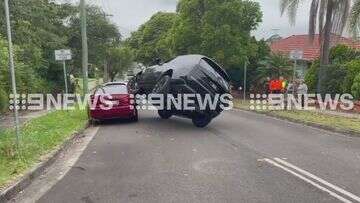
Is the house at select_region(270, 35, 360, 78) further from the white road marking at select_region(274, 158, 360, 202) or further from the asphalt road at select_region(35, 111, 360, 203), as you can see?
the white road marking at select_region(274, 158, 360, 202)

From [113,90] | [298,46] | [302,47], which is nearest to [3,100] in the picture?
[113,90]

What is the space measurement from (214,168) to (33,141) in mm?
5223

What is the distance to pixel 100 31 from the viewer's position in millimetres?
46125

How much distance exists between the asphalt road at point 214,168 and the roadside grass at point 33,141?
0.81m

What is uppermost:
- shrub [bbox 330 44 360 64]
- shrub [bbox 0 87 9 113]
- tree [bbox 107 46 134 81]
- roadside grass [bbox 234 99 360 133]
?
tree [bbox 107 46 134 81]

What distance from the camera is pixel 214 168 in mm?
11180

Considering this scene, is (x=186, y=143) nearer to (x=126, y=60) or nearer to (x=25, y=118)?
(x=25, y=118)

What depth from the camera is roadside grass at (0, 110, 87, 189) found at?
34.6ft

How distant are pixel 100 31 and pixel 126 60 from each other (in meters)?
41.0

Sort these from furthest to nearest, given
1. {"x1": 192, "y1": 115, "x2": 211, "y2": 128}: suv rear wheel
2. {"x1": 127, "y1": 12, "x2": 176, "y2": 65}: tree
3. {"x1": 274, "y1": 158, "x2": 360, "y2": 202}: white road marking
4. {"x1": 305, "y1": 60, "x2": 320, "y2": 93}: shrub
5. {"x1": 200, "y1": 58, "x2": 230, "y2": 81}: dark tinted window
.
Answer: {"x1": 127, "y1": 12, "x2": 176, "y2": 65}: tree < {"x1": 305, "y1": 60, "x2": 320, "y2": 93}: shrub < {"x1": 192, "y1": 115, "x2": 211, "y2": 128}: suv rear wheel < {"x1": 200, "y1": 58, "x2": 230, "y2": 81}: dark tinted window < {"x1": 274, "y1": 158, "x2": 360, "y2": 202}: white road marking

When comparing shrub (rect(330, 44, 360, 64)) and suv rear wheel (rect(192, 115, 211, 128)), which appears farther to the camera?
shrub (rect(330, 44, 360, 64))

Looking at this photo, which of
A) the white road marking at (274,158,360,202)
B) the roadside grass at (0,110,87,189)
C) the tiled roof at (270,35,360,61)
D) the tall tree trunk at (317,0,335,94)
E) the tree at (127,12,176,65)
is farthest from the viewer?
the tree at (127,12,176,65)

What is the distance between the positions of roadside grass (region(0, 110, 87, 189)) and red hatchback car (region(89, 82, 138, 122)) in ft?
2.16

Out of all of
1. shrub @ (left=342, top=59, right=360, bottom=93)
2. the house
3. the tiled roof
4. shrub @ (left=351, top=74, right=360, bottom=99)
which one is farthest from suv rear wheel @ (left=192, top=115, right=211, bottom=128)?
the tiled roof
